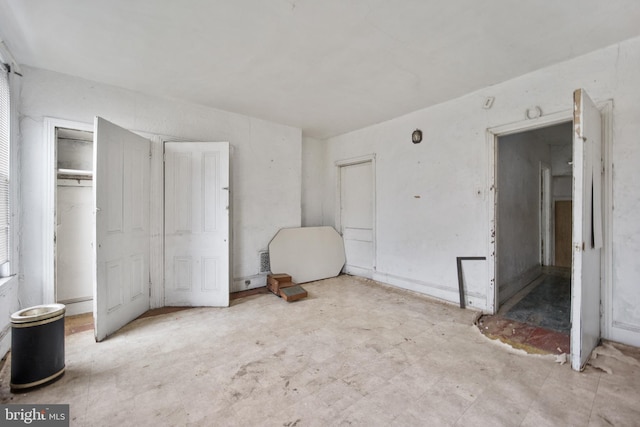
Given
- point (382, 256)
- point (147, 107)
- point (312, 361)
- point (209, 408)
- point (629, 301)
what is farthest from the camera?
point (382, 256)

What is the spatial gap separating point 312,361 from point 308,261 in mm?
2516

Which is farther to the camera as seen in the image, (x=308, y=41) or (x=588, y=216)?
(x=308, y=41)

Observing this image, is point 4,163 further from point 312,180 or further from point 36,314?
point 312,180

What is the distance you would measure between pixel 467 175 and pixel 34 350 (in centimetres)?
442

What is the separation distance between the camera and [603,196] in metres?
2.52

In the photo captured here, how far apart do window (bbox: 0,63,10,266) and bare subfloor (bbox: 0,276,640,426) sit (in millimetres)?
1058

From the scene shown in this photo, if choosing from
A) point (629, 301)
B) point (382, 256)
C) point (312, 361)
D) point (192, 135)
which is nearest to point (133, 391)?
point (312, 361)

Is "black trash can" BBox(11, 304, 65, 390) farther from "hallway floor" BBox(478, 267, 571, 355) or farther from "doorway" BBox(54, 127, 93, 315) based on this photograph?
"hallway floor" BBox(478, 267, 571, 355)

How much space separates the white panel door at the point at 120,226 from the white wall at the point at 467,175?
129 inches

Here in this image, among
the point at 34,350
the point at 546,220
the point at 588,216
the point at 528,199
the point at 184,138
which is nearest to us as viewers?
the point at 34,350

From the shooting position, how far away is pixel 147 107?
3385 mm

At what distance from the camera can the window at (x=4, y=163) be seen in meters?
2.36

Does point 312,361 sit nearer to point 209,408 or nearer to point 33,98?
point 209,408

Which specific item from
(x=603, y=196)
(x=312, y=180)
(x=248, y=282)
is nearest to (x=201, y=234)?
(x=248, y=282)
